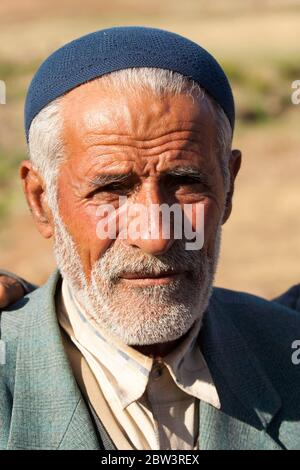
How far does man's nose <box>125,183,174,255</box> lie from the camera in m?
2.50

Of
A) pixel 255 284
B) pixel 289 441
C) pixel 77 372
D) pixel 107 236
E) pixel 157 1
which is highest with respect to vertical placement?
pixel 157 1

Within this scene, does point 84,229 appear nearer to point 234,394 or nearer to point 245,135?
point 234,394

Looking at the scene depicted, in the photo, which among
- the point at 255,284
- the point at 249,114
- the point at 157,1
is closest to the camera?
the point at 255,284

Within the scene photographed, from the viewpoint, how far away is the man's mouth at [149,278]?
8.50 ft

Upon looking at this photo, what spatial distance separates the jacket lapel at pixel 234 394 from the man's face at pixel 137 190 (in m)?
0.26

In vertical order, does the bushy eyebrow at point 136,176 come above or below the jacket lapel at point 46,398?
above

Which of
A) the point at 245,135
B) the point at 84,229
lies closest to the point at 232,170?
the point at 84,229

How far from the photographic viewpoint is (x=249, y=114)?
17281 mm

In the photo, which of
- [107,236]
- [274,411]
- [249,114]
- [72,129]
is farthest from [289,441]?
[249,114]

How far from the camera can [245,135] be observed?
16.0m

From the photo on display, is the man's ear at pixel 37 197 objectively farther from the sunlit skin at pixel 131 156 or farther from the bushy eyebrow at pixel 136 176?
the bushy eyebrow at pixel 136 176

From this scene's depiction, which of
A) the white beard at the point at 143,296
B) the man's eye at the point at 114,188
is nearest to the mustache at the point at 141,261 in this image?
the white beard at the point at 143,296

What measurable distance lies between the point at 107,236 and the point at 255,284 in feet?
20.7
